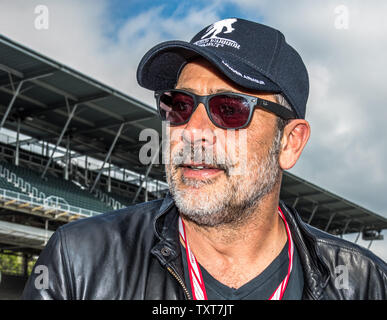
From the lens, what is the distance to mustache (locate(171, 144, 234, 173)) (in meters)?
2.37

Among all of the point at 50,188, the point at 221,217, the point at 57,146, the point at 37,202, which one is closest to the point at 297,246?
the point at 221,217

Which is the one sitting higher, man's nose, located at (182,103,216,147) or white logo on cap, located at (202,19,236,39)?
white logo on cap, located at (202,19,236,39)

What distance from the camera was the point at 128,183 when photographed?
36.6 metres

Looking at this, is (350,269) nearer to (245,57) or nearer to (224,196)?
(224,196)

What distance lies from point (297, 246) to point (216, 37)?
1.03 metres

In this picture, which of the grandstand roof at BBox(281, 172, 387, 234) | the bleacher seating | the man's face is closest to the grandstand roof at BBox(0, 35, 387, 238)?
the grandstand roof at BBox(281, 172, 387, 234)

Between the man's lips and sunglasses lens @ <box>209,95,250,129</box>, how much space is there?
0.68 ft

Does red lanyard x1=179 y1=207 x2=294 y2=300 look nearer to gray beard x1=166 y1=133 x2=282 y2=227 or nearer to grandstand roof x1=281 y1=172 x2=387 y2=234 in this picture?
gray beard x1=166 y1=133 x2=282 y2=227

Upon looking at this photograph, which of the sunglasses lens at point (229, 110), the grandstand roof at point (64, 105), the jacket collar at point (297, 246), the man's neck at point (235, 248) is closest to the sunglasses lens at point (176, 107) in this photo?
the sunglasses lens at point (229, 110)

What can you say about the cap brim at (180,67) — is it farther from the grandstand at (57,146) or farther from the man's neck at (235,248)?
the grandstand at (57,146)

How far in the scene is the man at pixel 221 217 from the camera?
7.37 feet

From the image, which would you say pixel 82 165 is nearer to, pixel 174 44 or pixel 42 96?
pixel 42 96

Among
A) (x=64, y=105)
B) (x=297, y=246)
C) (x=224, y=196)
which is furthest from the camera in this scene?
(x=64, y=105)

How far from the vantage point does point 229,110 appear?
246cm
